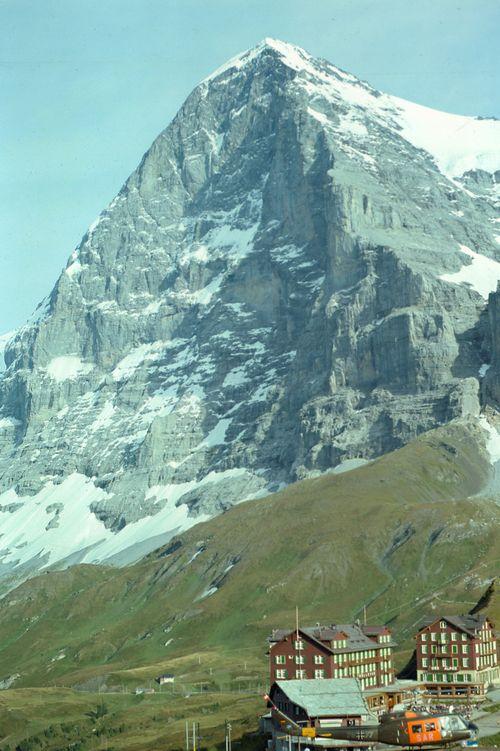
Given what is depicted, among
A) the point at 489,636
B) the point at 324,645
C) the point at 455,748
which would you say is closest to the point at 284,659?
the point at 324,645

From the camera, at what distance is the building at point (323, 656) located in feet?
537

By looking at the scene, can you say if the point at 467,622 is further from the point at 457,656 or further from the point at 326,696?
the point at 326,696

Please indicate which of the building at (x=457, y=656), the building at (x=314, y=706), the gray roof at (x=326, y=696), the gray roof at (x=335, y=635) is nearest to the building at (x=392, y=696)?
the building at (x=457, y=656)

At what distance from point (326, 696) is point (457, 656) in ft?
142

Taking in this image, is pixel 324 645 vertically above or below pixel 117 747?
above

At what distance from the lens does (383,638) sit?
180m

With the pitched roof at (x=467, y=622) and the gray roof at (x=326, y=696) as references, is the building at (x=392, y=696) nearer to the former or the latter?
the gray roof at (x=326, y=696)

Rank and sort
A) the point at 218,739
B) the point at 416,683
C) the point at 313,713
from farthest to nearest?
1. the point at 416,683
2. the point at 218,739
3. the point at 313,713

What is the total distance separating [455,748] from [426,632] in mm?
66799

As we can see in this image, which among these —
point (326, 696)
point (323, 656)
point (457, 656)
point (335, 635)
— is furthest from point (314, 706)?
point (457, 656)

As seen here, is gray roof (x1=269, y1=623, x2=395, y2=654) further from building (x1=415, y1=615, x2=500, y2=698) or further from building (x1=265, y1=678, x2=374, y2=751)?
building (x1=265, y1=678, x2=374, y2=751)

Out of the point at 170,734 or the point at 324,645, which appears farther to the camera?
the point at 170,734

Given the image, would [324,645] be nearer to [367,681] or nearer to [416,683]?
[367,681]

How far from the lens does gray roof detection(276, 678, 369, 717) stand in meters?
133
